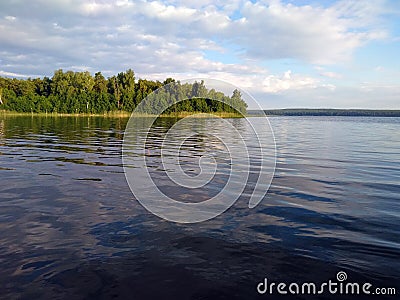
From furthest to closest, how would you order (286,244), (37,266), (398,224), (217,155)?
(217,155)
(398,224)
(286,244)
(37,266)

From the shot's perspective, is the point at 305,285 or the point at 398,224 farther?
the point at 398,224

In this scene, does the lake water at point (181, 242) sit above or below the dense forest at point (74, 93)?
Answer: below

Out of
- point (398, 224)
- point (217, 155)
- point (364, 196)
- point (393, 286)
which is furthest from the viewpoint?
point (217, 155)

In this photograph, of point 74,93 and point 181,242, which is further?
point 74,93

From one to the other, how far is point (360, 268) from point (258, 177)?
762cm

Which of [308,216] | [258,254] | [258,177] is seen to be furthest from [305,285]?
[258,177]

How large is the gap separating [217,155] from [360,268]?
1378 cm

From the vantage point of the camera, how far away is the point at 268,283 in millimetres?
4992

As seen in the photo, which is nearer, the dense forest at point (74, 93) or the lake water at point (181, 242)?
the lake water at point (181, 242)

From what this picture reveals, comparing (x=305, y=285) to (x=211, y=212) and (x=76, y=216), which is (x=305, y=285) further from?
(x=76, y=216)

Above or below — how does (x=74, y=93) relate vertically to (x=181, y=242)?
above

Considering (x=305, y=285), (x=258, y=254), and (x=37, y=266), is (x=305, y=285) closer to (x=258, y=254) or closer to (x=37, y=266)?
(x=258, y=254)

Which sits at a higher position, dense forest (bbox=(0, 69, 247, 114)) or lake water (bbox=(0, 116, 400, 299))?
dense forest (bbox=(0, 69, 247, 114))

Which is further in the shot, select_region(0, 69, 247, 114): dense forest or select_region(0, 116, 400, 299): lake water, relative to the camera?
select_region(0, 69, 247, 114): dense forest
